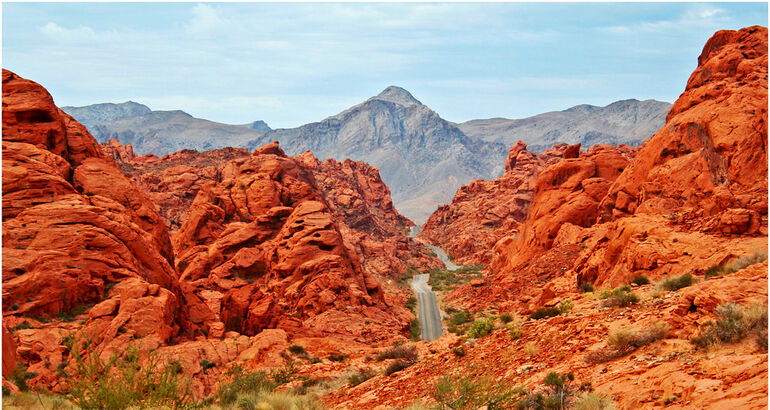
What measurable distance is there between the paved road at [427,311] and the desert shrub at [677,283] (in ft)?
104

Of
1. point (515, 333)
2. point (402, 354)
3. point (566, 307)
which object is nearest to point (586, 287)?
point (566, 307)

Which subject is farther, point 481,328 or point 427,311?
point 427,311

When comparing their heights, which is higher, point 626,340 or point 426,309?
point 626,340

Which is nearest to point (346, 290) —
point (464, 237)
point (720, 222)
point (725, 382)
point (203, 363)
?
point (203, 363)

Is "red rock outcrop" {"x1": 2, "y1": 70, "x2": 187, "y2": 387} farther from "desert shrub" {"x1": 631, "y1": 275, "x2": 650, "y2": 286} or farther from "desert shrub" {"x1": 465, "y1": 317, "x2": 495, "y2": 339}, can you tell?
"desert shrub" {"x1": 631, "y1": 275, "x2": 650, "y2": 286}

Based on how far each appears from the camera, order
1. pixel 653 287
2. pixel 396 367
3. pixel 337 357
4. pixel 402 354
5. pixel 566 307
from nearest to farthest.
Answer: pixel 653 287 < pixel 396 367 < pixel 566 307 < pixel 402 354 < pixel 337 357

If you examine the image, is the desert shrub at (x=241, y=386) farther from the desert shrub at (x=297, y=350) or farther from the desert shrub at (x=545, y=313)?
the desert shrub at (x=545, y=313)

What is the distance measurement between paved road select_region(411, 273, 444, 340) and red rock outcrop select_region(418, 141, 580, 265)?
18.8 meters

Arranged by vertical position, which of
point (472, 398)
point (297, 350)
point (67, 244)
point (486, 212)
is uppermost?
point (67, 244)

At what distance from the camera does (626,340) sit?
38.7 ft

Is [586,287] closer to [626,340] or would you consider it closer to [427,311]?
[626,340]

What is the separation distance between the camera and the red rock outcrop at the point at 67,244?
69.6 feet

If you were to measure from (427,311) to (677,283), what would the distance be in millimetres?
44199

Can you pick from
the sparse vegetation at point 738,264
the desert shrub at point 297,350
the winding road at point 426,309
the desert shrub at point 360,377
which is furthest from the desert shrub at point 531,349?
the winding road at point 426,309
